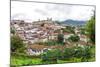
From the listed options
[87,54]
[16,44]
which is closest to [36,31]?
[16,44]

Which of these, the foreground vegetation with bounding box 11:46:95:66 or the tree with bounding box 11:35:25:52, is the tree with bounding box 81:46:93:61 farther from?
the tree with bounding box 11:35:25:52

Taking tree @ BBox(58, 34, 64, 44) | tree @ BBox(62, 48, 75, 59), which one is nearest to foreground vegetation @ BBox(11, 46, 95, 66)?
tree @ BBox(62, 48, 75, 59)

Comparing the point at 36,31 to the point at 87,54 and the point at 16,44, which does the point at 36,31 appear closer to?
the point at 16,44

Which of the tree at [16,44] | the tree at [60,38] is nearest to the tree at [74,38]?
the tree at [60,38]

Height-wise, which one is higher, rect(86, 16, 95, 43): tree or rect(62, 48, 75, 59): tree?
rect(86, 16, 95, 43): tree

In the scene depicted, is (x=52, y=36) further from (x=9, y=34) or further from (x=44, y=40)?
(x=9, y=34)
